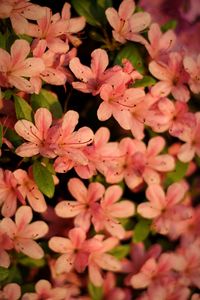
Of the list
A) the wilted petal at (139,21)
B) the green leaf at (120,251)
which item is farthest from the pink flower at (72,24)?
the green leaf at (120,251)

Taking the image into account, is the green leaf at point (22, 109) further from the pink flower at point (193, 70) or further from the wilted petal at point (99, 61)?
the pink flower at point (193, 70)

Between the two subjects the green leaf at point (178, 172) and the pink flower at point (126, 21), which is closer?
the pink flower at point (126, 21)

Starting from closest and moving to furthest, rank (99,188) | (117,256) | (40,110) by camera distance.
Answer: (40,110) → (99,188) → (117,256)

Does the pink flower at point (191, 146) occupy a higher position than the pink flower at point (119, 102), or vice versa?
the pink flower at point (119, 102)

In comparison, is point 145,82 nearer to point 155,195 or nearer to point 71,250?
point 155,195

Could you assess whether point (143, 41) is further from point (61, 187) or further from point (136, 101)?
point (61, 187)

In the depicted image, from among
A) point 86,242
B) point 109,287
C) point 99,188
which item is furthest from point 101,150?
point 109,287
